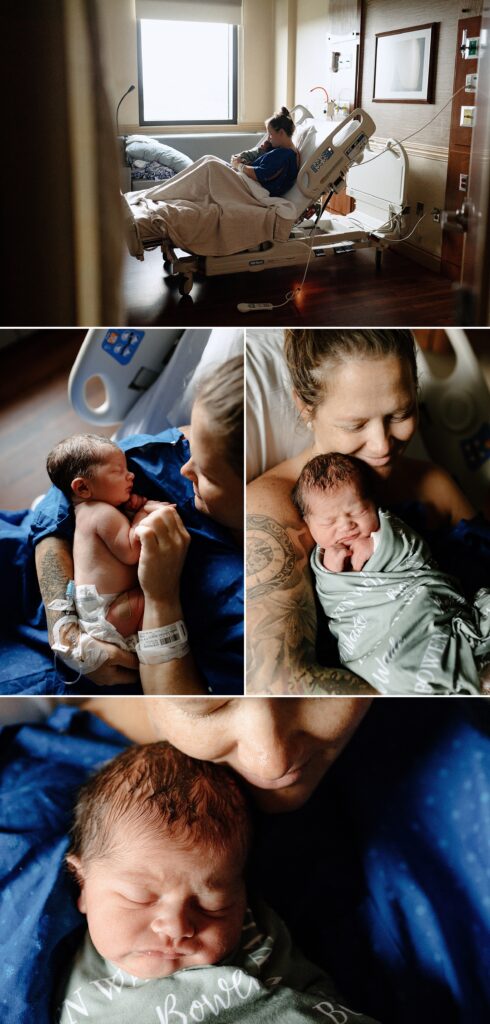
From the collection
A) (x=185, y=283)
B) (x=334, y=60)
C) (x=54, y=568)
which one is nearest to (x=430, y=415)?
(x=185, y=283)

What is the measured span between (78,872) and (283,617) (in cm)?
59

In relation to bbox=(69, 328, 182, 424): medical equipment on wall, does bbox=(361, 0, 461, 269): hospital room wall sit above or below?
above

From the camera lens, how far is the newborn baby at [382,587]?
1587 mm

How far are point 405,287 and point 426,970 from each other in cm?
124

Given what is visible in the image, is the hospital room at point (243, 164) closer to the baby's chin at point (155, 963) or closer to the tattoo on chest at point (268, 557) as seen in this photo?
the tattoo on chest at point (268, 557)

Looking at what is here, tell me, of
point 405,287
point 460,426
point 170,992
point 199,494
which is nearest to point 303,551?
point 199,494

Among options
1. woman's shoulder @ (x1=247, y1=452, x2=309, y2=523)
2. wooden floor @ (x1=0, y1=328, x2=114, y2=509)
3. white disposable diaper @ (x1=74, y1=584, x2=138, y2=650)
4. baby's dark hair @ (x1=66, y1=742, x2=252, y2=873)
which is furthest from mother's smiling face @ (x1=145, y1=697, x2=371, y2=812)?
wooden floor @ (x1=0, y1=328, x2=114, y2=509)

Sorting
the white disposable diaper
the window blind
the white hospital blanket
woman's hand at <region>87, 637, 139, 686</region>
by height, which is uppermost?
the window blind

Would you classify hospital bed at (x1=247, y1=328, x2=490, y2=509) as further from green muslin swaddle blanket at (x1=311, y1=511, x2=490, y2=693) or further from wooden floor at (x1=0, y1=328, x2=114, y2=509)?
wooden floor at (x1=0, y1=328, x2=114, y2=509)

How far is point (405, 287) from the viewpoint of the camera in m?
1.62

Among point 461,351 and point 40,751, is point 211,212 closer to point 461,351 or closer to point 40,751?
point 461,351

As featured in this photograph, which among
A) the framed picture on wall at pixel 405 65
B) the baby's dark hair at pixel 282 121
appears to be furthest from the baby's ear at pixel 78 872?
the framed picture on wall at pixel 405 65

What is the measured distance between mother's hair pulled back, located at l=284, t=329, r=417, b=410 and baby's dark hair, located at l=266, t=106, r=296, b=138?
14.2 inches

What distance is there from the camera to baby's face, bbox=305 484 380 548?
159 cm
